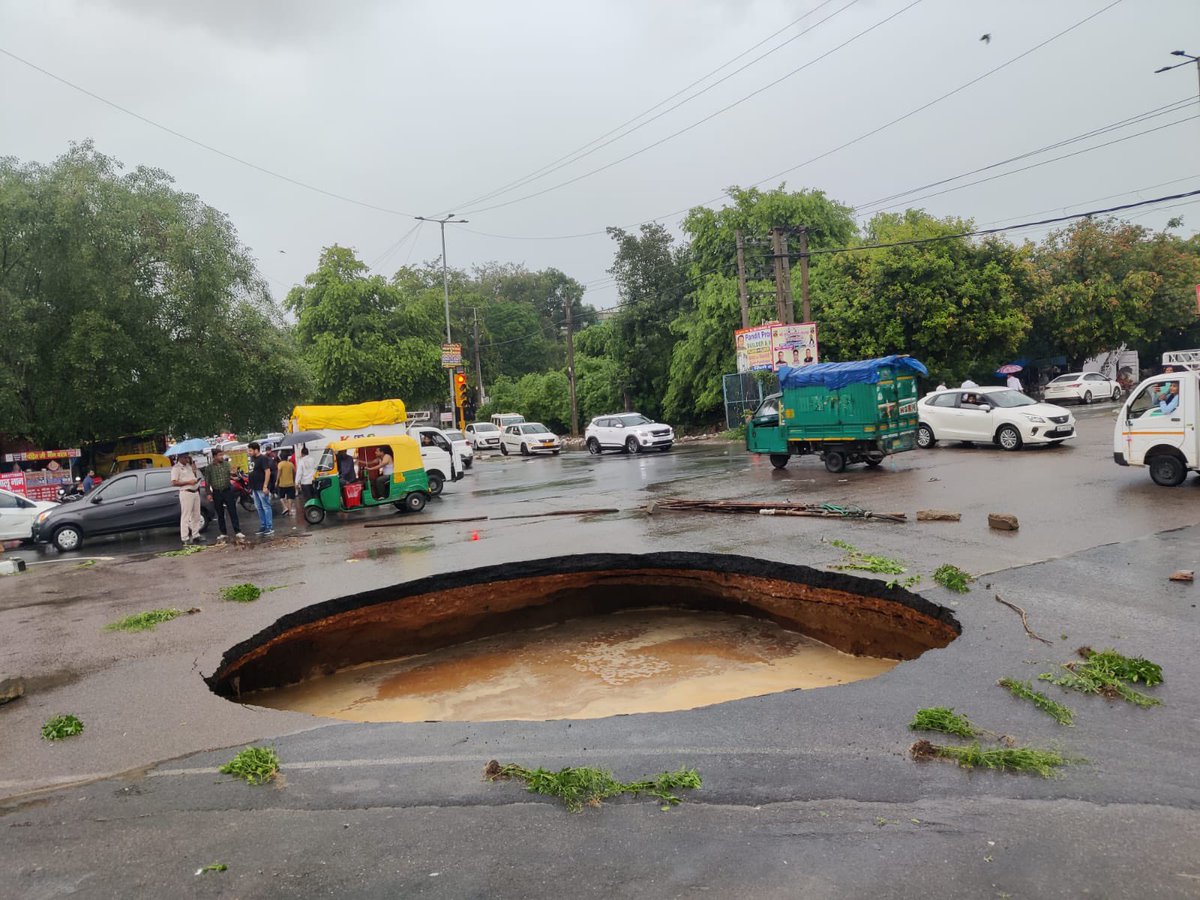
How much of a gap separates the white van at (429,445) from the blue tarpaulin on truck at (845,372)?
9484 mm

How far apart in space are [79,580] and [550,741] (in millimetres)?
10056

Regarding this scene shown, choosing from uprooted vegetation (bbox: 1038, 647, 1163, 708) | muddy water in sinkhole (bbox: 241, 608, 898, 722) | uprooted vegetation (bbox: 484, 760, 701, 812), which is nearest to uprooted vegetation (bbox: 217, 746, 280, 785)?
uprooted vegetation (bbox: 484, 760, 701, 812)

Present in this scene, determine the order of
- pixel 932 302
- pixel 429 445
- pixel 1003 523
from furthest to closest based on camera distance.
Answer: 1. pixel 932 302
2. pixel 429 445
3. pixel 1003 523

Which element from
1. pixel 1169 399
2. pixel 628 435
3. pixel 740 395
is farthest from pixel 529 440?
pixel 1169 399

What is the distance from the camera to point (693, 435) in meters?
40.1

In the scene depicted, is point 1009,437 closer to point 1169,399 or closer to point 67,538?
point 1169,399

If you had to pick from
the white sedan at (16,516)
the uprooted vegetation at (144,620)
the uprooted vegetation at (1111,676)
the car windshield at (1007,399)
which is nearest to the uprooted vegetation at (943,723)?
the uprooted vegetation at (1111,676)

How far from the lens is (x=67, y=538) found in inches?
620

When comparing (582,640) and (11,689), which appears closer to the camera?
(11,689)

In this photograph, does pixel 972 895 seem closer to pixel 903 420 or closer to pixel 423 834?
pixel 423 834

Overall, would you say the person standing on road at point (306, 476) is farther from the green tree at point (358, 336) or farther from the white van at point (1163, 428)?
the green tree at point (358, 336)

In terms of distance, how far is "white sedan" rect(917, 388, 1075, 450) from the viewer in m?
18.4

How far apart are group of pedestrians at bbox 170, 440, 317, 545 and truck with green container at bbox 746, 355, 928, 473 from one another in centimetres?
1074

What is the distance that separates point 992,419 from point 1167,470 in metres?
6.91
